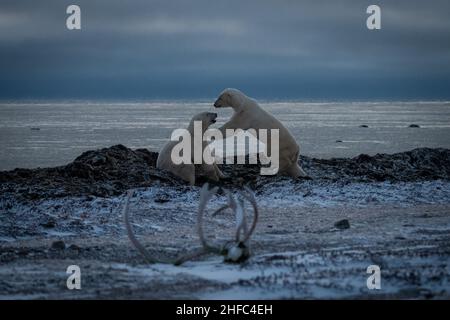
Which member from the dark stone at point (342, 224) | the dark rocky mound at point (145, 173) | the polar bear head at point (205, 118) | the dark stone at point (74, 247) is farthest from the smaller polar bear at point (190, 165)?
the dark stone at point (74, 247)

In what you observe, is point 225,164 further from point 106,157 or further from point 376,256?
point 376,256

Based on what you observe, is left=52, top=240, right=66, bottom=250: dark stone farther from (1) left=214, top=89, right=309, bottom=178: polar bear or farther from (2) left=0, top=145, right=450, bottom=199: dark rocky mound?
(1) left=214, top=89, right=309, bottom=178: polar bear

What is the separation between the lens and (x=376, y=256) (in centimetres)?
680

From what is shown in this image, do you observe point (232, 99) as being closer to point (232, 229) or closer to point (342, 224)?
point (232, 229)

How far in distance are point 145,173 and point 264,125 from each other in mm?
2480

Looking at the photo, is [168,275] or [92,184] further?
[92,184]

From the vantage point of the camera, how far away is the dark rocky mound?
36.1 ft

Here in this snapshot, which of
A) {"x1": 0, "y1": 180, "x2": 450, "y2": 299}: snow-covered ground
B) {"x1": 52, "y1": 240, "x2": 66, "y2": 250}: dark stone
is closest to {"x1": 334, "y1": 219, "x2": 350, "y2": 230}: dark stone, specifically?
{"x1": 0, "y1": 180, "x2": 450, "y2": 299}: snow-covered ground

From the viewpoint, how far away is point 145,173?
1194 centimetres

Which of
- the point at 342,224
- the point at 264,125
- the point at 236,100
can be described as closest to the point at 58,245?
the point at 342,224

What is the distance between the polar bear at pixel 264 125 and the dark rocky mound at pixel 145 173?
46 centimetres

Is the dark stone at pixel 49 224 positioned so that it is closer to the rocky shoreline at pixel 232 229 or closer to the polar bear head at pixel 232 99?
the rocky shoreline at pixel 232 229
